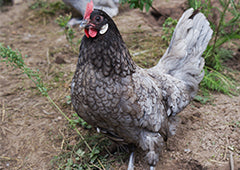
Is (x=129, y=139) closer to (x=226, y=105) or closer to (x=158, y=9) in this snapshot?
(x=226, y=105)

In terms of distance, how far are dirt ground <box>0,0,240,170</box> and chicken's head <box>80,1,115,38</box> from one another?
1.55m

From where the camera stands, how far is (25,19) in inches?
227

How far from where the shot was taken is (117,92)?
2.07 meters

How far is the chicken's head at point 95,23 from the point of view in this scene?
6.22 ft

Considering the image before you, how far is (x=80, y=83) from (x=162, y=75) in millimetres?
1115

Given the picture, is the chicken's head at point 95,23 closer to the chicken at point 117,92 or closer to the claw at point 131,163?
the chicken at point 117,92

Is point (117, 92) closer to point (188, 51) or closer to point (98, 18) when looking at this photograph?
point (98, 18)

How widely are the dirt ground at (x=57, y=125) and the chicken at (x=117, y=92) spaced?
40cm

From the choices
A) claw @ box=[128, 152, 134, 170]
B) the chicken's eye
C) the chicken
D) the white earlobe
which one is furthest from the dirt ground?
the chicken's eye

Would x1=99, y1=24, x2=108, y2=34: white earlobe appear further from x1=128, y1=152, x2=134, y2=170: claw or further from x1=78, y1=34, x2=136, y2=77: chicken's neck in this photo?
x1=128, y1=152, x2=134, y2=170: claw

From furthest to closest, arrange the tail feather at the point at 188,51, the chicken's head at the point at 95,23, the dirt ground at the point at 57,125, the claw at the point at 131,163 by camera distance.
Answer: the tail feather at the point at 188,51, the dirt ground at the point at 57,125, the claw at the point at 131,163, the chicken's head at the point at 95,23

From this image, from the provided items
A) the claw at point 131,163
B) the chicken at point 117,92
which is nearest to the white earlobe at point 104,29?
the chicken at point 117,92

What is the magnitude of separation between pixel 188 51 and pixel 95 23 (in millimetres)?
1589

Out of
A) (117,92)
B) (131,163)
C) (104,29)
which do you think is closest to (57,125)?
(131,163)
